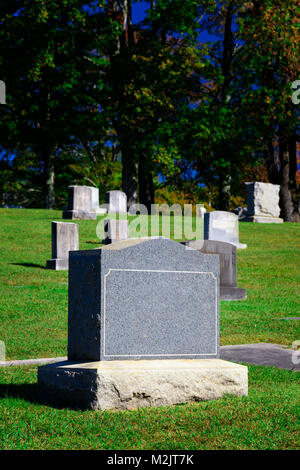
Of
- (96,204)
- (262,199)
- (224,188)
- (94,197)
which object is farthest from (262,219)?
(94,197)

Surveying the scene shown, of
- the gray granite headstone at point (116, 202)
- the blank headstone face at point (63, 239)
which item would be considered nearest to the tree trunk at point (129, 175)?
the gray granite headstone at point (116, 202)

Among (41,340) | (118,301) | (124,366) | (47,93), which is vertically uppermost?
(47,93)

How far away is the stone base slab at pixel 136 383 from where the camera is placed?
16.0ft

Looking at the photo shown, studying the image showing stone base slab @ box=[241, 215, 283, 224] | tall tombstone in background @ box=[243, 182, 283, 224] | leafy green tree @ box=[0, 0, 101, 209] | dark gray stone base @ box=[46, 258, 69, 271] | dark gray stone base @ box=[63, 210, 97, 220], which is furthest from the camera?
leafy green tree @ box=[0, 0, 101, 209]

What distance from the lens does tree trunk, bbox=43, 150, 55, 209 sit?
38438 millimetres

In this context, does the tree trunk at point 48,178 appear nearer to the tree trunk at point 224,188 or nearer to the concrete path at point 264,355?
the tree trunk at point 224,188

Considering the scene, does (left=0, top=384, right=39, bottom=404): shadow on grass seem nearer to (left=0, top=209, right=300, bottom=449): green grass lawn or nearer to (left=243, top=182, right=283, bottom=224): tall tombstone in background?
(left=0, top=209, right=300, bottom=449): green grass lawn

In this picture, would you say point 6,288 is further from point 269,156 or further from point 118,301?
point 269,156

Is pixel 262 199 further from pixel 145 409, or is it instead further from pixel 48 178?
pixel 145 409

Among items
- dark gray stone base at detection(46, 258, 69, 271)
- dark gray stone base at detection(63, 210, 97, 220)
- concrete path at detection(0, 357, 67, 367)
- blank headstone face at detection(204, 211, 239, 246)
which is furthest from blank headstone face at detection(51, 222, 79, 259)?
concrete path at detection(0, 357, 67, 367)

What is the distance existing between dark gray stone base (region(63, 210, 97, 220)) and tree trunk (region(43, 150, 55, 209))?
1288cm

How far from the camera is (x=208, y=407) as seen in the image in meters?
4.97
